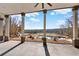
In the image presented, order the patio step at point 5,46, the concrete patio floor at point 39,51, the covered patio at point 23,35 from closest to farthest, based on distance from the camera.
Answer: the concrete patio floor at point 39,51, the covered patio at point 23,35, the patio step at point 5,46

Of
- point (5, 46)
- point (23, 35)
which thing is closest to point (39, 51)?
point (5, 46)

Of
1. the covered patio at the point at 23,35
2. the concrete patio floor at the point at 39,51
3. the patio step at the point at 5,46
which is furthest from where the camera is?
the patio step at the point at 5,46

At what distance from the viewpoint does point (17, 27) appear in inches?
464

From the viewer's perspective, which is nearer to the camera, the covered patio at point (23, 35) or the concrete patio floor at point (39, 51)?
the concrete patio floor at point (39, 51)

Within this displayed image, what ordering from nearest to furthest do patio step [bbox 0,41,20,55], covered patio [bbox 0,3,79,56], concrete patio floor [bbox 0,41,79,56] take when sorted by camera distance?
1. concrete patio floor [bbox 0,41,79,56]
2. covered patio [bbox 0,3,79,56]
3. patio step [bbox 0,41,20,55]

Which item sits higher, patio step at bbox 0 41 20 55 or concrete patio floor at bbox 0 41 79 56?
patio step at bbox 0 41 20 55

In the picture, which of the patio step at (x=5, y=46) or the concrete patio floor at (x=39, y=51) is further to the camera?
the patio step at (x=5, y=46)

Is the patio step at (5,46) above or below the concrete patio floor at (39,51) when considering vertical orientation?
above

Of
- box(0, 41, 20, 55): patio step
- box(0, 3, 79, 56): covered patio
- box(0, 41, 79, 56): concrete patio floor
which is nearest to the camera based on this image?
box(0, 41, 79, 56): concrete patio floor

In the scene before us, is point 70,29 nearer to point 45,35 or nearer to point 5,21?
point 45,35

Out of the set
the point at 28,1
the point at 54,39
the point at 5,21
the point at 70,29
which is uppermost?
the point at 28,1

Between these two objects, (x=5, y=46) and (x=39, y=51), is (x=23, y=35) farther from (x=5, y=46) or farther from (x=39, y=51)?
(x=39, y=51)

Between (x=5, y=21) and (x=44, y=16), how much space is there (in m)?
3.95

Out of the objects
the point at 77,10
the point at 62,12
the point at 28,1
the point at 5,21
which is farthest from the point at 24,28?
the point at 77,10
